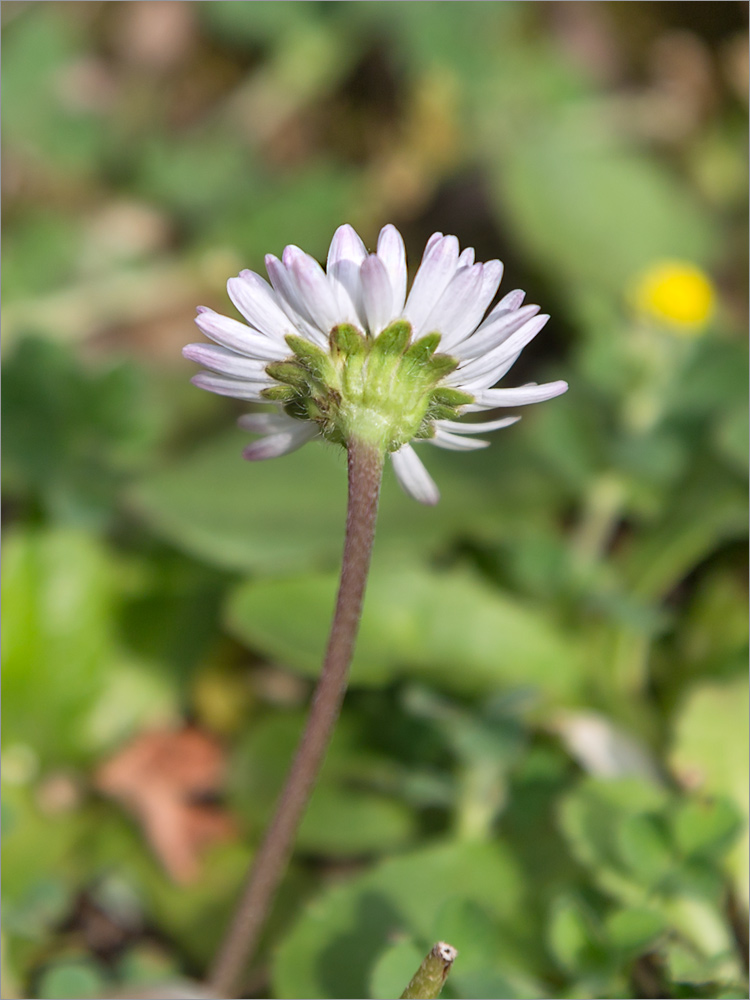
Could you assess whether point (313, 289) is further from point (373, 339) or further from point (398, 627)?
point (398, 627)

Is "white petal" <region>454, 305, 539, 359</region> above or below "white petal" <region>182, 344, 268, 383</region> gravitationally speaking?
above

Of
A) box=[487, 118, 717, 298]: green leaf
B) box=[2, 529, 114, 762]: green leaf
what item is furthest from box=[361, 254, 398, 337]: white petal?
box=[487, 118, 717, 298]: green leaf


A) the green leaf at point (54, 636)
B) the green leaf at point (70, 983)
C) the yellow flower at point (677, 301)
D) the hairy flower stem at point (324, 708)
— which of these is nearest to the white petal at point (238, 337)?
the hairy flower stem at point (324, 708)

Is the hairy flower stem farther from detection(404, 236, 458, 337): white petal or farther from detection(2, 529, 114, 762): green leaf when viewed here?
detection(2, 529, 114, 762): green leaf

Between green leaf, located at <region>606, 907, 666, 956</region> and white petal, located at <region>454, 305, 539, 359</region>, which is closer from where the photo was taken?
white petal, located at <region>454, 305, 539, 359</region>

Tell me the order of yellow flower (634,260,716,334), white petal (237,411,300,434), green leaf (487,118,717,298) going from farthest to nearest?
green leaf (487,118,717,298), yellow flower (634,260,716,334), white petal (237,411,300,434)

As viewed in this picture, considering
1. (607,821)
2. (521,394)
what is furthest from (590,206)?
(521,394)

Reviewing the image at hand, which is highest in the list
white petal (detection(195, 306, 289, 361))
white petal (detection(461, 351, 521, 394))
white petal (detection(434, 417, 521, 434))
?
white petal (detection(461, 351, 521, 394))

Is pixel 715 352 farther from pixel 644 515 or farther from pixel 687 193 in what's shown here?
pixel 687 193
